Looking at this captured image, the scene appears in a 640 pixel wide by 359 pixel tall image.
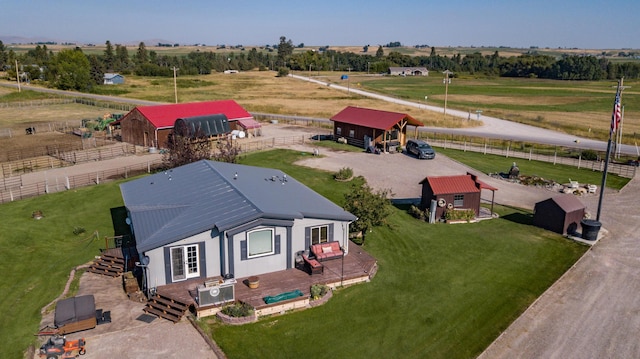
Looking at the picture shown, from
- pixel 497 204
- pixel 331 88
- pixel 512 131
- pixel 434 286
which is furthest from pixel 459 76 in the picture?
pixel 434 286

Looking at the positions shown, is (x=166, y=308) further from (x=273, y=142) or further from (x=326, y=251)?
(x=273, y=142)

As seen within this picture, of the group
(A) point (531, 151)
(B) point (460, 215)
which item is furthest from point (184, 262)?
(A) point (531, 151)

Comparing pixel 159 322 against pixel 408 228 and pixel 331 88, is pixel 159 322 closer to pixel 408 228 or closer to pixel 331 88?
pixel 408 228

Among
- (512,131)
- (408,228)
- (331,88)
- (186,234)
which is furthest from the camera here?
(331,88)

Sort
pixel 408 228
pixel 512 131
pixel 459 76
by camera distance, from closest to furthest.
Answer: pixel 408 228 < pixel 512 131 < pixel 459 76

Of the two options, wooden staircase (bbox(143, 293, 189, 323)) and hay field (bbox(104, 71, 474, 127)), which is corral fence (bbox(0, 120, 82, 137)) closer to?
hay field (bbox(104, 71, 474, 127))
